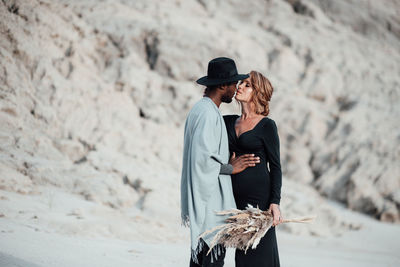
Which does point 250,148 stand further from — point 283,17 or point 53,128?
point 283,17

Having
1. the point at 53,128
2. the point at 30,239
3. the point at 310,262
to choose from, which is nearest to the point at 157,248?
the point at 30,239

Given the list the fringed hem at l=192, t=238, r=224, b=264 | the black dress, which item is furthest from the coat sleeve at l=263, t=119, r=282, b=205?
the fringed hem at l=192, t=238, r=224, b=264

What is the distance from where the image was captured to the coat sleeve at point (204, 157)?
8.40 ft

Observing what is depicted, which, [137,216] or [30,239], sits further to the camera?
[137,216]

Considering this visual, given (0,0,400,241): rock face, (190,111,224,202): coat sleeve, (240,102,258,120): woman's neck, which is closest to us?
(190,111,224,202): coat sleeve

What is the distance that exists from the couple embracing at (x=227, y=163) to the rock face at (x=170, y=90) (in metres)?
4.23

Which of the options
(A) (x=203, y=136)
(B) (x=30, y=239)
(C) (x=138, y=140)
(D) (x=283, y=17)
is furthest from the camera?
(D) (x=283, y=17)

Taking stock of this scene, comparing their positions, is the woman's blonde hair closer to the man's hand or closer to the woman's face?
the woman's face

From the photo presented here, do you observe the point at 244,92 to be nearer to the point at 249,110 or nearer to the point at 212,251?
the point at 249,110

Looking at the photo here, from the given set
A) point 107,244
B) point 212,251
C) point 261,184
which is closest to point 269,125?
point 261,184

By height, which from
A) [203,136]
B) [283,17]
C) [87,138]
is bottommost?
[203,136]

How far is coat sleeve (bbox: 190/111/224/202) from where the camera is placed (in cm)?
256

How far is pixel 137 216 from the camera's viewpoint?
6.44m

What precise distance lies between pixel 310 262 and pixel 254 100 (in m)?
3.44
